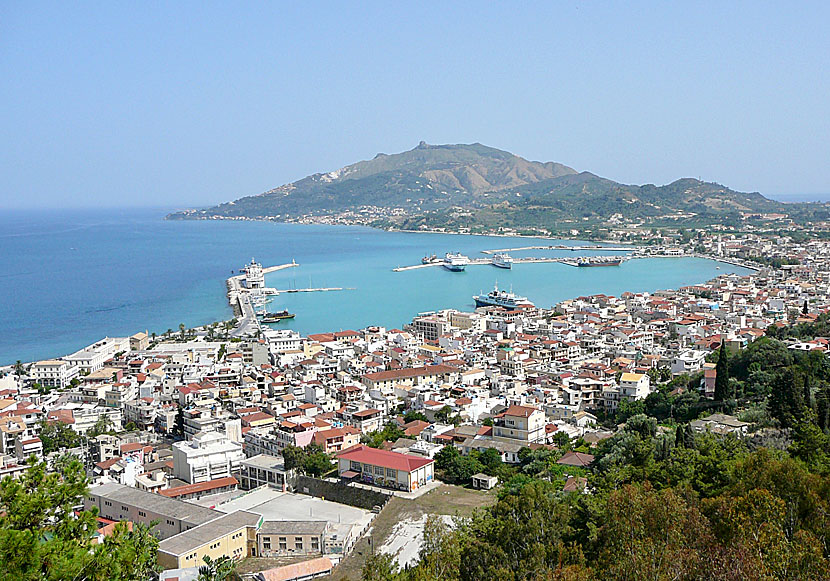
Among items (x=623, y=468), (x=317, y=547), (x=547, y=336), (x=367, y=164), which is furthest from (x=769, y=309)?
(x=367, y=164)

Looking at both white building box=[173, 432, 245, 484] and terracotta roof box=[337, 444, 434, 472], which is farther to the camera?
white building box=[173, 432, 245, 484]

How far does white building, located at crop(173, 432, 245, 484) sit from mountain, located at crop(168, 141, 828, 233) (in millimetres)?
44740

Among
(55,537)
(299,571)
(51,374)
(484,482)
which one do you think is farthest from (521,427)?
(51,374)

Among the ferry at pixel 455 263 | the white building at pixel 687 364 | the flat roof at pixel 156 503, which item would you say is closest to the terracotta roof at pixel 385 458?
the flat roof at pixel 156 503

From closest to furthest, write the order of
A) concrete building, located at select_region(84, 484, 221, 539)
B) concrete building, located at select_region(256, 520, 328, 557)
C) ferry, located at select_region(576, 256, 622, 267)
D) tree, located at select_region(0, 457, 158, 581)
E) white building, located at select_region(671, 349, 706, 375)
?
tree, located at select_region(0, 457, 158, 581) → concrete building, located at select_region(256, 520, 328, 557) → concrete building, located at select_region(84, 484, 221, 539) → white building, located at select_region(671, 349, 706, 375) → ferry, located at select_region(576, 256, 622, 267)

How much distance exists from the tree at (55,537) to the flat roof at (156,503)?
3.77 meters

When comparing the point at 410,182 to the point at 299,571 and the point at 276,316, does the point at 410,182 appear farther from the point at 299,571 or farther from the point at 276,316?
the point at 299,571

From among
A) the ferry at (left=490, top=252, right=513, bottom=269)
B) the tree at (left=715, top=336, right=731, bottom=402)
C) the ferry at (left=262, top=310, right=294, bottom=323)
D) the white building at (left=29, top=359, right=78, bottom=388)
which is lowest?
the ferry at (left=262, top=310, right=294, bottom=323)

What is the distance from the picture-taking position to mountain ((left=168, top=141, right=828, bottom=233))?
57.3 metres

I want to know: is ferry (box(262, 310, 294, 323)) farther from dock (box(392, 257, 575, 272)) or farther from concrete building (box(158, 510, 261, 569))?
concrete building (box(158, 510, 261, 569))

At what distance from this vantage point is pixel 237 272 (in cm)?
3159

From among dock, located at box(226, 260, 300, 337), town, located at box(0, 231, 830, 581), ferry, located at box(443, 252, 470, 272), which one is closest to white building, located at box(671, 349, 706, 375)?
town, located at box(0, 231, 830, 581)

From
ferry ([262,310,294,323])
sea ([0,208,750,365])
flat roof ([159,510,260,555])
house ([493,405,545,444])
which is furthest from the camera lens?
ferry ([262,310,294,323])

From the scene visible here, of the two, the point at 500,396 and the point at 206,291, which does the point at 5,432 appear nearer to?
the point at 500,396
